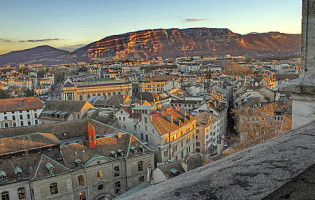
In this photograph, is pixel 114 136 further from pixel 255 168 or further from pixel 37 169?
pixel 255 168

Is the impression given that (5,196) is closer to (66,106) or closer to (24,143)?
(24,143)

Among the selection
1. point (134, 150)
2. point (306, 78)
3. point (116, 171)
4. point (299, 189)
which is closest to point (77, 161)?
point (116, 171)

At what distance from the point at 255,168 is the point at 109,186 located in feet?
91.1

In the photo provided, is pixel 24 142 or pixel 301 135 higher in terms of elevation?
pixel 301 135

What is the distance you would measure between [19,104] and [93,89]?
2663cm

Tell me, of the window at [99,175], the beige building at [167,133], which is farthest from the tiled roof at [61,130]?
the window at [99,175]

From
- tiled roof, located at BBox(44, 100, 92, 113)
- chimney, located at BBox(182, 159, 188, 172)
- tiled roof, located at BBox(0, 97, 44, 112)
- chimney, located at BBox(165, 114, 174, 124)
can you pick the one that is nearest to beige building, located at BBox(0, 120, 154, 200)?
chimney, located at BBox(182, 159, 188, 172)

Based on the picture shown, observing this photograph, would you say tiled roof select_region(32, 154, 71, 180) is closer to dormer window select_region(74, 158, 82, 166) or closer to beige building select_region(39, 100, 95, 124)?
dormer window select_region(74, 158, 82, 166)

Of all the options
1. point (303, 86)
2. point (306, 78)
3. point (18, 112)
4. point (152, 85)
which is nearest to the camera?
point (303, 86)

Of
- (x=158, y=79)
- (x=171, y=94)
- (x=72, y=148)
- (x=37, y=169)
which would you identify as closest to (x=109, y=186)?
(x=72, y=148)

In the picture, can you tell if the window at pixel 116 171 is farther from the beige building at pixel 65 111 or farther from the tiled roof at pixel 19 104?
the tiled roof at pixel 19 104

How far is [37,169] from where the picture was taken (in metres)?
25.4

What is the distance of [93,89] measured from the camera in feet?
279

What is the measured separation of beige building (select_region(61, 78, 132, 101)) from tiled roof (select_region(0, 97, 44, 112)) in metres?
15.3
